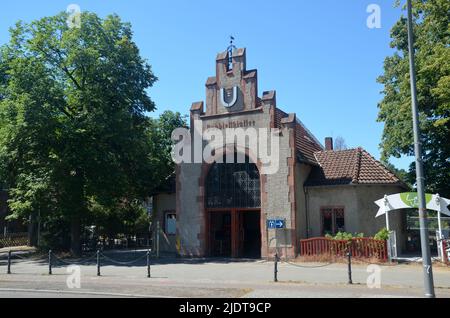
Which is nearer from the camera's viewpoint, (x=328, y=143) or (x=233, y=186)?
(x=233, y=186)

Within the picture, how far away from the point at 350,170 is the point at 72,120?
15664 mm

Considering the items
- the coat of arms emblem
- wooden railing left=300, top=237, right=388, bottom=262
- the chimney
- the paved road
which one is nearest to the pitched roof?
wooden railing left=300, top=237, right=388, bottom=262

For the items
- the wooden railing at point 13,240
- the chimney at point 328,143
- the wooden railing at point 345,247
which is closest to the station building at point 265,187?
the wooden railing at point 345,247

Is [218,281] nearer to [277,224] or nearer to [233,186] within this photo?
[277,224]

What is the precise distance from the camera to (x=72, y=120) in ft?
80.5

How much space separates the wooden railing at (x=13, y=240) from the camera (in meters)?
40.2

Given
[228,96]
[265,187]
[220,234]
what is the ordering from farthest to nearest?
[220,234] < [228,96] < [265,187]

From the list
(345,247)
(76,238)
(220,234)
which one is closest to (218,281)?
(345,247)

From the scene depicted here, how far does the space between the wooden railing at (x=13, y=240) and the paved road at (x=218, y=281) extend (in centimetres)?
2185

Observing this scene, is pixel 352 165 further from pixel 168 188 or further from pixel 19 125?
pixel 19 125

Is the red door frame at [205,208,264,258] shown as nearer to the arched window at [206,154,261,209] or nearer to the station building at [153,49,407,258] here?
the station building at [153,49,407,258]

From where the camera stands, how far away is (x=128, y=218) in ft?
109
